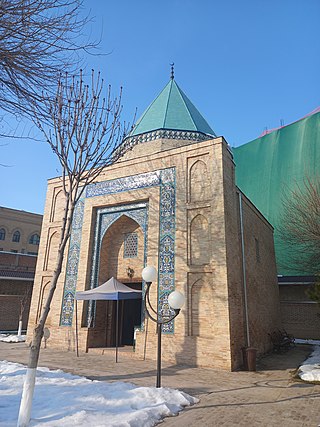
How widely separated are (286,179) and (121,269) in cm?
1321

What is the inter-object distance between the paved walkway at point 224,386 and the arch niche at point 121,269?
1377 millimetres

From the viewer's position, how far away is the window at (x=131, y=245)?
413 inches

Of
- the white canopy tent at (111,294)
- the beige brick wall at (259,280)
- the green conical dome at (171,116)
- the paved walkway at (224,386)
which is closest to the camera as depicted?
the paved walkway at (224,386)

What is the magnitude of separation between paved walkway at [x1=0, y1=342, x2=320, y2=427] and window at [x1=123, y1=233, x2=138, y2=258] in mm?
3065

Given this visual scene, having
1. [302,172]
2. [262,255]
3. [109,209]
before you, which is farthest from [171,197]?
[302,172]

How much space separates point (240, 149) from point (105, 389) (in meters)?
20.5

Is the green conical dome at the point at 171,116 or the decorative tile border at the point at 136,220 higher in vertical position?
the green conical dome at the point at 171,116

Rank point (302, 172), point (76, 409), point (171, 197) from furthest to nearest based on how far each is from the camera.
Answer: point (302, 172)
point (171, 197)
point (76, 409)

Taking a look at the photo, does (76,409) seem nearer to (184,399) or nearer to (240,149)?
(184,399)

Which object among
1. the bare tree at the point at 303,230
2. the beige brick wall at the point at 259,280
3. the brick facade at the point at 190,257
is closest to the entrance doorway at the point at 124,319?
the brick facade at the point at 190,257

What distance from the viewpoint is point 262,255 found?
12258mm

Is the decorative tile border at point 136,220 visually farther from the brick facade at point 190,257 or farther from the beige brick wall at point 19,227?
the beige brick wall at point 19,227

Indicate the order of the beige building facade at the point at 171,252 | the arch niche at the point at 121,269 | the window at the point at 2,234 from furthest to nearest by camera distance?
the window at the point at 2,234 < the arch niche at the point at 121,269 < the beige building facade at the point at 171,252

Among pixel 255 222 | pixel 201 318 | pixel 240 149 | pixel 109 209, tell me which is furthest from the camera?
pixel 240 149
